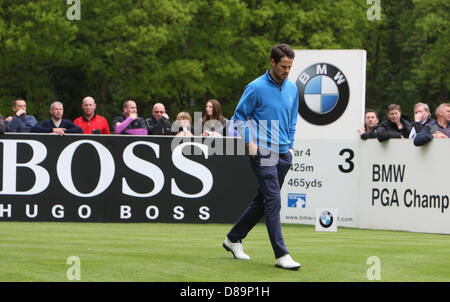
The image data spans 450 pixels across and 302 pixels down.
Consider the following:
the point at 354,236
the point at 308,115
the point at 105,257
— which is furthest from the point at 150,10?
the point at 105,257

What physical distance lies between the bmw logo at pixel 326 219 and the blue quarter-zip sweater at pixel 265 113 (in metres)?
5.15

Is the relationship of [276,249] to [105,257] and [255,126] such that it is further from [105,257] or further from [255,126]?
[105,257]

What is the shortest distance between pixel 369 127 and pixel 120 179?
15.6 feet

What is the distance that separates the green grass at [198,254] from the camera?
7352 mm

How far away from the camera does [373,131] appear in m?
14.5

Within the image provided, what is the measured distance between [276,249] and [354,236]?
184 inches

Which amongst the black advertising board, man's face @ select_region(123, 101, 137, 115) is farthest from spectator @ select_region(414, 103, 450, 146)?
man's face @ select_region(123, 101, 137, 115)

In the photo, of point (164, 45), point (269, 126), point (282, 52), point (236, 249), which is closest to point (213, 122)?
point (236, 249)

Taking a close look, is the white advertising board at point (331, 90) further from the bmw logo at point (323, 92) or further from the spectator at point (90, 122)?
the spectator at point (90, 122)

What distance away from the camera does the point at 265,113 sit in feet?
26.6

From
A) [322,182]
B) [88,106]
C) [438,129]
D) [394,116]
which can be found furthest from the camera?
[88,106]

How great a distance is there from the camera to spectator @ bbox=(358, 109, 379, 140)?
14.4 meters

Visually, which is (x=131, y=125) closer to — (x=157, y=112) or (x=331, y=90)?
(x=157, y=112)

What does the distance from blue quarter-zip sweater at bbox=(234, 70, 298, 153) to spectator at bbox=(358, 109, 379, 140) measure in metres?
6.46
